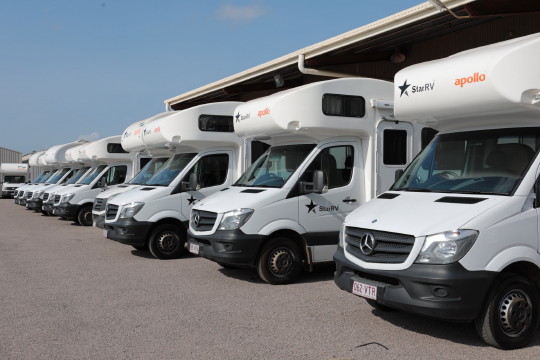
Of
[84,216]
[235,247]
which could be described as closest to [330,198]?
[235,247]

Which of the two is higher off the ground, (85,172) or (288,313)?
(85,172)

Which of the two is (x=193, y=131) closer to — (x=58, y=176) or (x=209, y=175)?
(x=209, y=175)

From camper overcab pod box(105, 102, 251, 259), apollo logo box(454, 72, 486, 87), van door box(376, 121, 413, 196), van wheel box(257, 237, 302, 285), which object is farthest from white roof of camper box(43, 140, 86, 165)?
apollo logo box(454, 72, 486, 87)

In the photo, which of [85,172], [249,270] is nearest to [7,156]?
[85,172]

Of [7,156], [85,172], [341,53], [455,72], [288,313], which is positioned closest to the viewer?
[455,72]

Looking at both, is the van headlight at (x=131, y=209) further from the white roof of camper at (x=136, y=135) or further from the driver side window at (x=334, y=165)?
the driver side window at (x=334, y=165)

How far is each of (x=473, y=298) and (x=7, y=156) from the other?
2501 inches

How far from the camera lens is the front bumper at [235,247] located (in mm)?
7824

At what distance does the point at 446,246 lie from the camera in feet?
16.3

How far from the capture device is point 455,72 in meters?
6.04

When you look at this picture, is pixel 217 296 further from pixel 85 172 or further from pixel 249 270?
pixel 85 172

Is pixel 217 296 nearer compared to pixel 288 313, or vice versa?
pixel 288 313

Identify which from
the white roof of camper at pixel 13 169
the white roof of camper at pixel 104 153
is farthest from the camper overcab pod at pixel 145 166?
the white roof of camper at pixel 13 169

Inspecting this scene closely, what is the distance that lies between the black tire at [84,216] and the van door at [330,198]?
10576mm
